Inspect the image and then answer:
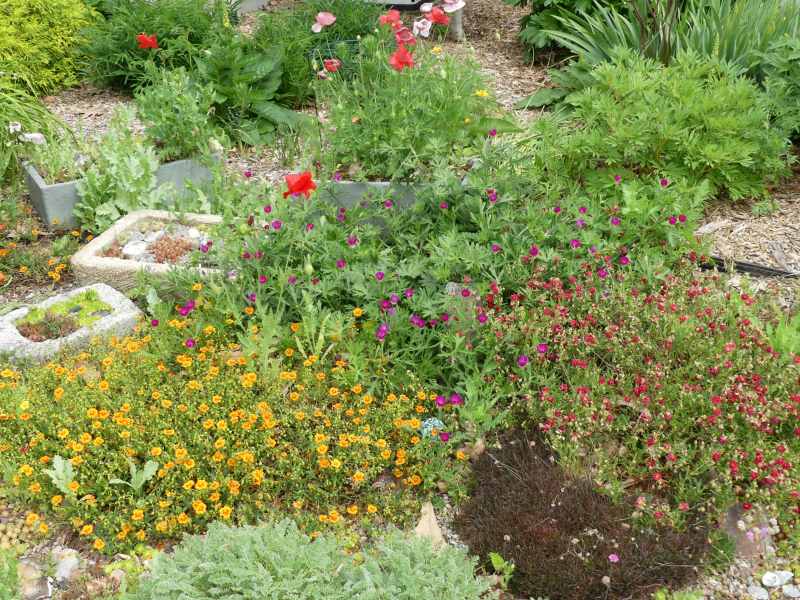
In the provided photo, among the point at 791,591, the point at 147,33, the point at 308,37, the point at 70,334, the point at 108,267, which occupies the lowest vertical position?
the point at 791,591

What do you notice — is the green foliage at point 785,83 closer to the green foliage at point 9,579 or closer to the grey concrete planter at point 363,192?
the grey concrete planter at point 363,192

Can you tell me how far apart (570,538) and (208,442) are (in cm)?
144

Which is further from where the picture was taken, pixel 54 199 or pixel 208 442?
pixel 54 199

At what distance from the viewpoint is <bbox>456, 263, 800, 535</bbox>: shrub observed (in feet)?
10.1

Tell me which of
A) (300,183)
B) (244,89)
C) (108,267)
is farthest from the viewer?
(244,89)

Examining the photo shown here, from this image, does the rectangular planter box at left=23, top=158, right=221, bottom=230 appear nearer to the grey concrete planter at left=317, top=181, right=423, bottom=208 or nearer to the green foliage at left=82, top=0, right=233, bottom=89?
the grey concrete planter at left=317, top=181, right=423, bottom=208

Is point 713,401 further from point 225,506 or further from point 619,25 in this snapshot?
point 619,25

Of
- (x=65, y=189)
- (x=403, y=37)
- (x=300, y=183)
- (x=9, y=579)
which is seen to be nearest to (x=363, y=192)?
(x=300, y=183)

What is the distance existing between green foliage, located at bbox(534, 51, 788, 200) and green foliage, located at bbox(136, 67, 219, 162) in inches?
Answer: 85.7

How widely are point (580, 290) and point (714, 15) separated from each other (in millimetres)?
3264

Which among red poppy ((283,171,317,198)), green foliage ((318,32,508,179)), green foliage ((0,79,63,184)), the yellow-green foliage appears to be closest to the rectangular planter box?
green foliage ((0,79,63,184))

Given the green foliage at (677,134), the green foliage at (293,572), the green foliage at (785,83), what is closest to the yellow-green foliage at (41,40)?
the green foliage at (677,134)

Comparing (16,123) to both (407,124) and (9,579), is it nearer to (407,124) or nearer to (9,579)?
(407,124)

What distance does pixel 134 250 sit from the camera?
179 inches
